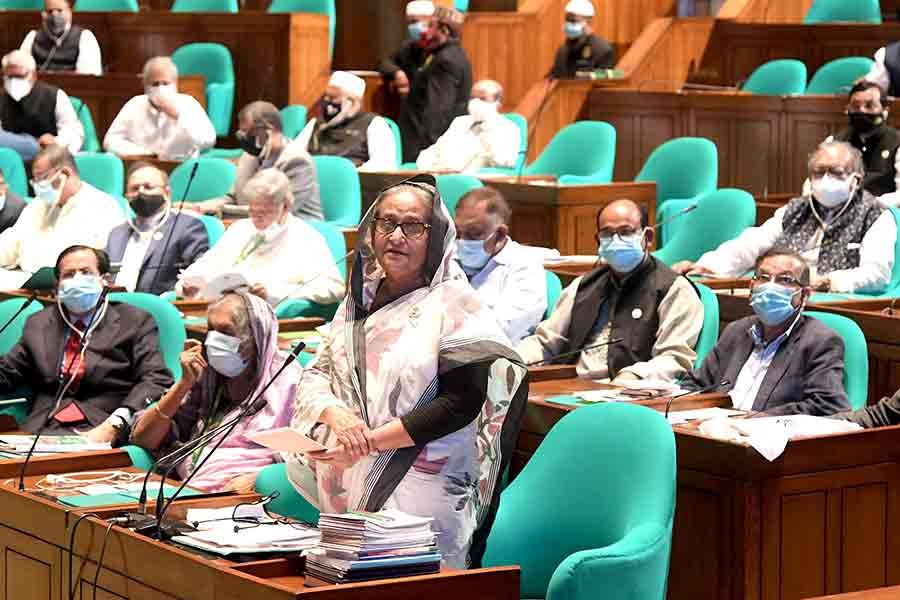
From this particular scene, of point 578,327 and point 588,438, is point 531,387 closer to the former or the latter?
point 578,327

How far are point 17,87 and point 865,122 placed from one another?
4829 millimetres

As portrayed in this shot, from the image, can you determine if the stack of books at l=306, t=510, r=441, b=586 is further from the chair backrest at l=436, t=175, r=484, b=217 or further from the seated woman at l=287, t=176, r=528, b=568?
the chair backrest at l=436, t=175, r=484, b=217

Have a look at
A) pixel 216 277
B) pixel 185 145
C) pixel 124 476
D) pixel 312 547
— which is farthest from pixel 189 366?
pixel 185 145

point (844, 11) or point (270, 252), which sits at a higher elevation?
point (844, 11)

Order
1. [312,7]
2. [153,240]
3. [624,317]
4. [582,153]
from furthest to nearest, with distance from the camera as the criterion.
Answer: [312,7] → [582,153] → [153,240] → [624,317]

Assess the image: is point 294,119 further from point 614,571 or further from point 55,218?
point 614,571

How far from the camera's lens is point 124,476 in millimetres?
4223

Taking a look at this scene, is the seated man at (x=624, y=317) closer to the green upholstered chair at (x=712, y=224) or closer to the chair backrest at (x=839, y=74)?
the green upholstered chair at (x=712, y=224)

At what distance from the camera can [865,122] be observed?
315 inches

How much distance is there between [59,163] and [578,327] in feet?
10.3

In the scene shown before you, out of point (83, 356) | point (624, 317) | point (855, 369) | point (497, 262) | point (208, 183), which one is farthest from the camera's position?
point (208, 183)

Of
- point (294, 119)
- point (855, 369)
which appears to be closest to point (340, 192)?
point (294, 119)

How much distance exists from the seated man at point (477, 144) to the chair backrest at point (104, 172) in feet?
5.13

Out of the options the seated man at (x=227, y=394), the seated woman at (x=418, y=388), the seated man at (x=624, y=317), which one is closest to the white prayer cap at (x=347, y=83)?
the seated man at (x=624, y=317)
